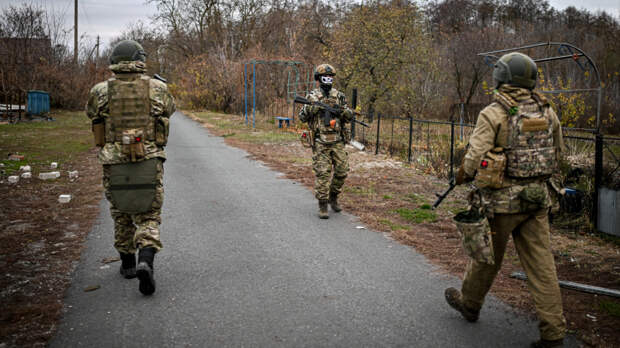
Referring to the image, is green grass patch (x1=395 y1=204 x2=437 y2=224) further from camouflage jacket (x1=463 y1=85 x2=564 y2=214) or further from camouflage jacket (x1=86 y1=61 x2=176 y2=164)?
camouflage jacket (x1=86 y1=61 x2=176 y2=164)

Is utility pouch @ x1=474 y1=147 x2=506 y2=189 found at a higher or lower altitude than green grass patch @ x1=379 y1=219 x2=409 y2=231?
higher

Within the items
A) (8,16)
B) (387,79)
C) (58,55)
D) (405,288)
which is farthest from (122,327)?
(58,55)

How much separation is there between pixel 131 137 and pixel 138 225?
2.55ft

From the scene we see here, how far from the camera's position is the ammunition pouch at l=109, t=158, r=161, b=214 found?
392 centimetres

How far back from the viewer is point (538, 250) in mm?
3055

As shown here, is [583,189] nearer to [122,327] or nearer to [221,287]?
[221,287]

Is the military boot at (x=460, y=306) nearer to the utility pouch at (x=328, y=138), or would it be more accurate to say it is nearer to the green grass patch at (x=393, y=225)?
the green grass patch at (x=393, y=225)

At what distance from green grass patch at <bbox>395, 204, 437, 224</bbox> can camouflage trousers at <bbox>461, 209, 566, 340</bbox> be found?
3.04m

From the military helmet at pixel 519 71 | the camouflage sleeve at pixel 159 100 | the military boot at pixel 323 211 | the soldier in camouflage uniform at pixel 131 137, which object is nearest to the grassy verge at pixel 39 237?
the soldier in camouflage uniform at pixel 131 137

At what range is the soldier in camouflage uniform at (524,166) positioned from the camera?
301cm

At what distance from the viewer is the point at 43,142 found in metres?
13.8

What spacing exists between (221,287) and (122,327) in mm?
930

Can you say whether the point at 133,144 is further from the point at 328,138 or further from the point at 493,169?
the point at 328,138

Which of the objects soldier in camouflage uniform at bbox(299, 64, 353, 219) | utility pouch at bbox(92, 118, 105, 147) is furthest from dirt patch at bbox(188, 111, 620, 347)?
utility pouch at bbox(92, 118, 105, 147)
